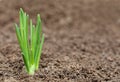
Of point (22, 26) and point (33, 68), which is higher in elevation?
point (22, 26)

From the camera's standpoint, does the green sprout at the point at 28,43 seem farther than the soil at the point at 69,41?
No

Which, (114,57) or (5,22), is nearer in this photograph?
(114,57)

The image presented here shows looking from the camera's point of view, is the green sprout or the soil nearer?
the green sprout

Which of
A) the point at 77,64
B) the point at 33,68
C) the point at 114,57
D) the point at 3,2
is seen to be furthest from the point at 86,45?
the point at 3,2

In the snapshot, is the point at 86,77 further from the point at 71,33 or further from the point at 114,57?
the point at 71,33

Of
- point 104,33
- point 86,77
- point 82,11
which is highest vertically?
point 82,11
